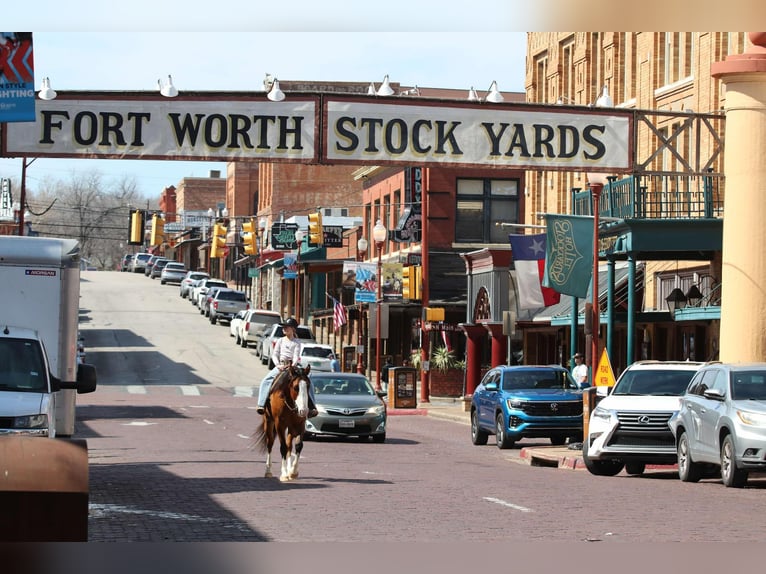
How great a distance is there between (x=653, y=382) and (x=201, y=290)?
68.6 metres

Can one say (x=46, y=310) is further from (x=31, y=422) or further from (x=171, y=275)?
(x=171, y=275)

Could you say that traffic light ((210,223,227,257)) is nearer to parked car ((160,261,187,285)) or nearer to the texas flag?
Answer: the texas flag

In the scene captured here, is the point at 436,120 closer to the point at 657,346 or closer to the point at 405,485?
the point at 405,485

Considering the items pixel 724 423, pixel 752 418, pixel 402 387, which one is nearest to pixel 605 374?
pixel 724 423

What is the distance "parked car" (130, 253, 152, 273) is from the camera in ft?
434

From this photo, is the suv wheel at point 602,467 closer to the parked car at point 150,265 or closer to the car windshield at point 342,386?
the car windshield at point 342,386

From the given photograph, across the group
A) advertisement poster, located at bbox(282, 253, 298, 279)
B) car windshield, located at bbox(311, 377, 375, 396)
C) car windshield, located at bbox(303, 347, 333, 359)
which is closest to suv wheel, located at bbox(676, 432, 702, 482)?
car windshield, located at bbox(311, 377, 375, 396)

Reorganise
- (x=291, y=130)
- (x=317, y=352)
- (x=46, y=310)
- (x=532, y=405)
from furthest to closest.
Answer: (x=317, y=352), (x=532, y=405), (x=291, y=130), (x=46, y=310)

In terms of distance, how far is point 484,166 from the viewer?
78.6 ft

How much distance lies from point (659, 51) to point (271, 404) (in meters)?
23.9

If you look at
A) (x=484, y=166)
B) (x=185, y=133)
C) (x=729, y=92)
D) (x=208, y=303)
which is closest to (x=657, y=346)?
(x=729, y=92)

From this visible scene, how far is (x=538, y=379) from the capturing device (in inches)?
1220

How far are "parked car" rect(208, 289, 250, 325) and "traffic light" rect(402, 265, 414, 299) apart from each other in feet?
84.0

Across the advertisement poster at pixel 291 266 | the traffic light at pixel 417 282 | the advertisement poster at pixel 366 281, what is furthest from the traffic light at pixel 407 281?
the advertisement poster at pixel 291 266
